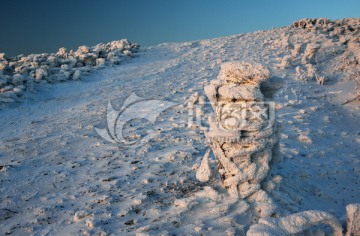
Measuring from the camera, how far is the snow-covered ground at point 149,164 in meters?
4.12

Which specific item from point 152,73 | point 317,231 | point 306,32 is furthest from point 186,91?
point 306,32

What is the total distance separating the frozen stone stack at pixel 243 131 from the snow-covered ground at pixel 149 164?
25 cm

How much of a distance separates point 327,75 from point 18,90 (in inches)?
447

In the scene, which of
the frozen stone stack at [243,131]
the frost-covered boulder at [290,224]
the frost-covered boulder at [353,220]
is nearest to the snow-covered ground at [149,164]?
the frozen stone stack at [243,131]

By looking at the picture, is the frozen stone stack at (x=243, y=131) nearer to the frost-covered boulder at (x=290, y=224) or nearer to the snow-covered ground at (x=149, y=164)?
the snow-covered ground at (x=149, y=164)

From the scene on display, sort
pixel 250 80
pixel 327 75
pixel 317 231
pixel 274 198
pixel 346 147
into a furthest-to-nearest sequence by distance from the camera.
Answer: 1. pixel 327 75
2. pixel 346 147
3. pixel 274 198
4. pixel 250 80
5. pixel 317 231

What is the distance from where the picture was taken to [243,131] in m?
4.12

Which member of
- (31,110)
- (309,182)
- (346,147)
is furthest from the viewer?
(31,110)

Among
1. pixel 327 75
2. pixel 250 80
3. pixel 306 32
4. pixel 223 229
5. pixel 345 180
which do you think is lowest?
pixel 345 180

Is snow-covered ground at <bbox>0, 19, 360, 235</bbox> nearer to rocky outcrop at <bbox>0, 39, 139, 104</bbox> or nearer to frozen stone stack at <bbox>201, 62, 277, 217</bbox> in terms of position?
frozen stone stack at <bbox>201, 62, 277, 217</bbox>

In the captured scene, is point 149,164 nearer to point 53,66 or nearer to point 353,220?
point 353,220

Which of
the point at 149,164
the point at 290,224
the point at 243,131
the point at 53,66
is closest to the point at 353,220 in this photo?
the point at 290,224

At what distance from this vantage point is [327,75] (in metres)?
12.6

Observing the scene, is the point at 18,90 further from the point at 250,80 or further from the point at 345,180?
the point at 345,180
